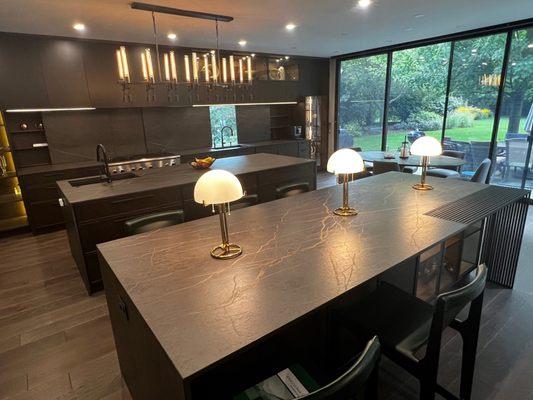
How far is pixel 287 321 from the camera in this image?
1.08 metres

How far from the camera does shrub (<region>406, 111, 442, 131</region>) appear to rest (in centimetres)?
578

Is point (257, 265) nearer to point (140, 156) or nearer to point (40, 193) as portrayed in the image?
point (40, 193)

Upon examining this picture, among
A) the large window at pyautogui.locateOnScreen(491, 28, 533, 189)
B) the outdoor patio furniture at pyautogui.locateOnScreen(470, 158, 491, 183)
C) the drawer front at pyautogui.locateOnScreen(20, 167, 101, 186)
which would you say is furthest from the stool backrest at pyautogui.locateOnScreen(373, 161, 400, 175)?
the drawer front at pyautogui.locateOnScreen(20, 167, 101, 186)

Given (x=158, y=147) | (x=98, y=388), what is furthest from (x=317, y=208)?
(x=158, y=147)

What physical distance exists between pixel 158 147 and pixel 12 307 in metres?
3.52

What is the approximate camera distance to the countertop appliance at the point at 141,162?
480cm

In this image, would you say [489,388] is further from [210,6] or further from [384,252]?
[210,6]

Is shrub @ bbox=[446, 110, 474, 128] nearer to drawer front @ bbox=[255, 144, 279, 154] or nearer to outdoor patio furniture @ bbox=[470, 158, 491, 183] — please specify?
outdoor patio furniture @ bbox=[470, 158, 491, 183]

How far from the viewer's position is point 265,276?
138cm

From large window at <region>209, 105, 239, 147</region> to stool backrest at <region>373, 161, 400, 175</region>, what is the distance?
3.19 meters

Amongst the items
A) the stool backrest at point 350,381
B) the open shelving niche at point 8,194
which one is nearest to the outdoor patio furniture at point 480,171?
the stool backrest at point 350,381

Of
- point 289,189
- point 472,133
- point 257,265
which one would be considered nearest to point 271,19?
point 289,189

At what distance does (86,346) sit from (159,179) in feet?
5.46

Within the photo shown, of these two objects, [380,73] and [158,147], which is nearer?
[158,147]
